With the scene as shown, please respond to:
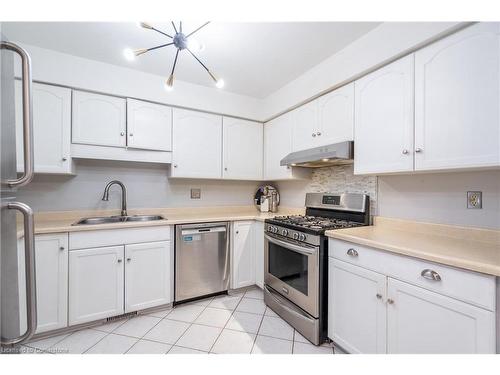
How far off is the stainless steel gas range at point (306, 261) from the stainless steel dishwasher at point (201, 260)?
46 centimetres

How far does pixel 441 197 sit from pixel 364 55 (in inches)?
45.9

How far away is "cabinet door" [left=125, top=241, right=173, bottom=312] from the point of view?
1890 mm

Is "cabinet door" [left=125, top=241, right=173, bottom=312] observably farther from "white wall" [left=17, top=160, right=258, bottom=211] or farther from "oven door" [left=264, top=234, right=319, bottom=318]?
"oven door" [left=264, top=234, right=319, bottom=318]

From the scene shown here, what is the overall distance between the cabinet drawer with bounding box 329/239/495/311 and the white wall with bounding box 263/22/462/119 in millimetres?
1287

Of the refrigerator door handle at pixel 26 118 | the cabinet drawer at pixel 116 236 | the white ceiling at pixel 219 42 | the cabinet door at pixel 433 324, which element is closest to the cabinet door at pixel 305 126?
the white ceiling at pixel 219 42

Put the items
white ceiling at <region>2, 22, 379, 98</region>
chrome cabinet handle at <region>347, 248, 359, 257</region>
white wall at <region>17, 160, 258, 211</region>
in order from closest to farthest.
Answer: chrome cabinet handle at <region>347, 248, 359, 257</region> → white ceiling at <region>2, 22, 379, 98</region> → white wall at <region>17, 160, 258, 211</region>

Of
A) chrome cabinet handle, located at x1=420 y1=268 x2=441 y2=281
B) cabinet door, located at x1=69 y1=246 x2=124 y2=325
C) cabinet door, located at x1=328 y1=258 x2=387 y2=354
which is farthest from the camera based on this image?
cabinet door, located at x1=69 y1=246 x2=124 y2=325

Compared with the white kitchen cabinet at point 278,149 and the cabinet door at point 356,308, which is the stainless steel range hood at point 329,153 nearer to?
the white kitchen cabinet at point 278,149

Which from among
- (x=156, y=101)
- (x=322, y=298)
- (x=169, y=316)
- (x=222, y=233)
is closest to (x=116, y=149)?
(x=156, y=101)

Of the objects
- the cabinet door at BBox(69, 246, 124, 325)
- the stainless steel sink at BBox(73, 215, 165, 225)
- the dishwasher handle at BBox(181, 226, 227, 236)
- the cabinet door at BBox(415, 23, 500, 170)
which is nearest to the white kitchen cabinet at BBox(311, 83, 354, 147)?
the cabinet door at BBox(415, 23, 500, 170)

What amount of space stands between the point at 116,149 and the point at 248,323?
202 centimetres

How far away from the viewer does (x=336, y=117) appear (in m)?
1.91

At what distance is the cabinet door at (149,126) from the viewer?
7.11ft
